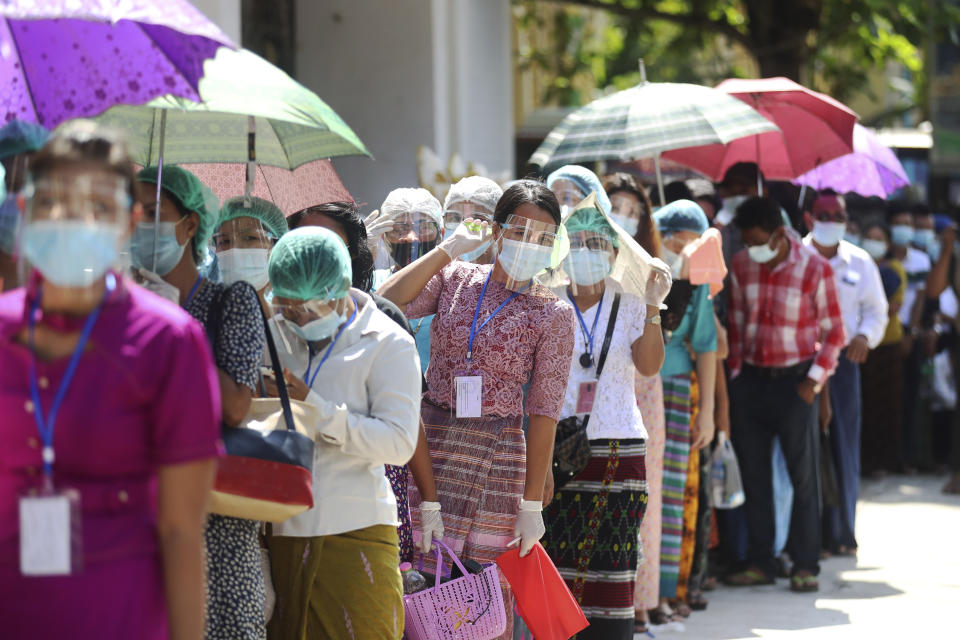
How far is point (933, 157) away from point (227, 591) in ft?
43.3

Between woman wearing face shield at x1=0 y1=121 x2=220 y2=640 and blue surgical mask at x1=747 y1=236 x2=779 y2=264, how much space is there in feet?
17.2

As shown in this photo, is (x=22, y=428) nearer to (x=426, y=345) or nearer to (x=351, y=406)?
(x=351, y=406)

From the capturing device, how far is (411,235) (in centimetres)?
529

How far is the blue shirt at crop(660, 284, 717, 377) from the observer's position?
21.6 feet

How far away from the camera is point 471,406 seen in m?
4.48

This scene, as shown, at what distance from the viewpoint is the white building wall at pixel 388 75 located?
10.4 m

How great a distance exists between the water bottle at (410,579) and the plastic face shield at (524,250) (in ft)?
3.26

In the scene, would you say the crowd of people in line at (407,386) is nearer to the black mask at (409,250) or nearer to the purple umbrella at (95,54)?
the black mask at (409,250)

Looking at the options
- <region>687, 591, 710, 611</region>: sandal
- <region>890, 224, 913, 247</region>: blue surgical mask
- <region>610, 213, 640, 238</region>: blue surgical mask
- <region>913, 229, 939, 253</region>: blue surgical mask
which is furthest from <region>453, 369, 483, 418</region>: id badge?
<region>913, 229, 939, 253</region>: blue surgical mask

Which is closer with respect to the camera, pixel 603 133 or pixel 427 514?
pixel 427 514

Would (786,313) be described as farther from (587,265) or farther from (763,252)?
(587,265)

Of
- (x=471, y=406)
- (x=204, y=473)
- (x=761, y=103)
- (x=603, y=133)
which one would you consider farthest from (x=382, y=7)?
(x=204, y=473)

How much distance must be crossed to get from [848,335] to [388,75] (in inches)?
161

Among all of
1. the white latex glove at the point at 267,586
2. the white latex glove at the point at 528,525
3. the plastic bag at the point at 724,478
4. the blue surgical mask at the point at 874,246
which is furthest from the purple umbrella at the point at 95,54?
the blue surgical mask at the point at 874,246
